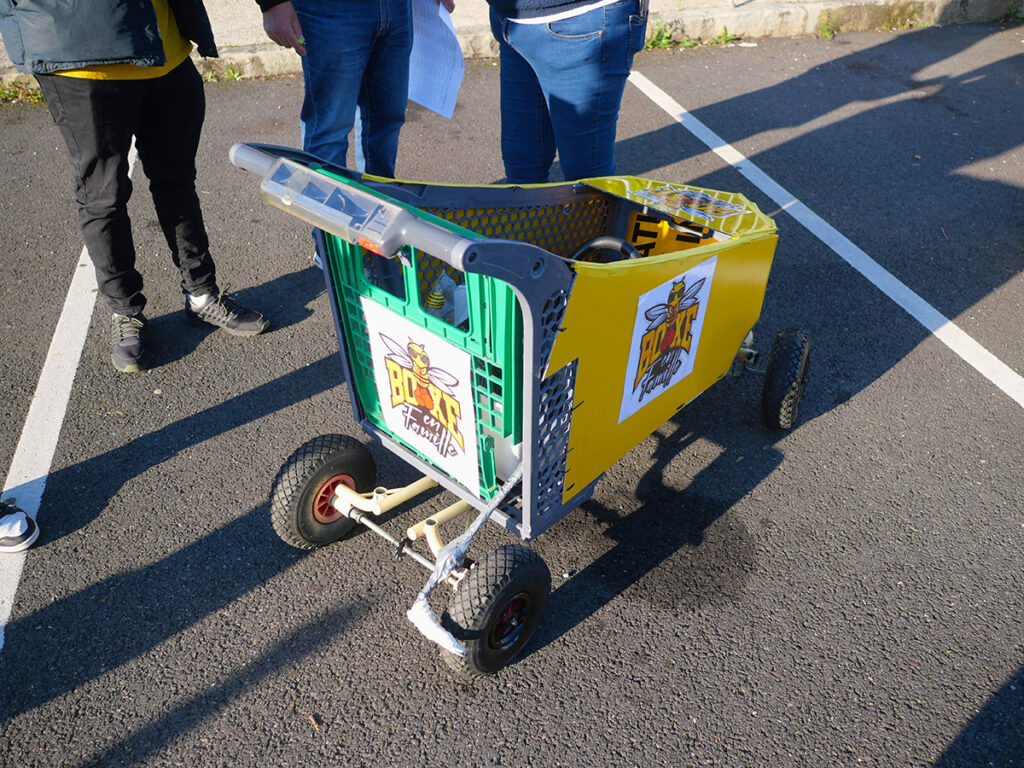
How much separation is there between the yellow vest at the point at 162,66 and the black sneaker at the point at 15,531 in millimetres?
1605

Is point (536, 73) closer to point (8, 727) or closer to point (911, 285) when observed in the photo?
point (911, 285)

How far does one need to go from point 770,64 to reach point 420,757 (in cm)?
650

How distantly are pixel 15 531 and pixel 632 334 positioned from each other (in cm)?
226

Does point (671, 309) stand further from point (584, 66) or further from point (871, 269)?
point (871, 269)

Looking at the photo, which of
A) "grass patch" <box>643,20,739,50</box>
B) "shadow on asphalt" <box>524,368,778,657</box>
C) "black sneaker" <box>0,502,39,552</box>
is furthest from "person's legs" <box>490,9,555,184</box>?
"grass patch" <box>643,20,739,50</box>

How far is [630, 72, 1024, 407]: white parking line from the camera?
12.2ft

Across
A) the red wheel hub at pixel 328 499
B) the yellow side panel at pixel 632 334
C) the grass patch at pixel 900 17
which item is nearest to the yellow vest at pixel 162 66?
the red wheel hub at pixel 328 499

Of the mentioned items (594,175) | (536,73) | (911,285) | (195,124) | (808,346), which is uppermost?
(536,73)

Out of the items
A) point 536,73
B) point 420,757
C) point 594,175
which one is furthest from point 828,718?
point 536,73

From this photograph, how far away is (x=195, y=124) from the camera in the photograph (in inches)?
131

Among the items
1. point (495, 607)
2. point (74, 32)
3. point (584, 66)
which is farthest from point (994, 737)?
point (74, 32)

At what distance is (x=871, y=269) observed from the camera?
14.4ft

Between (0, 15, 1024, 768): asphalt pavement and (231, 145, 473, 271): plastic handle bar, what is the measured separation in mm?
1428

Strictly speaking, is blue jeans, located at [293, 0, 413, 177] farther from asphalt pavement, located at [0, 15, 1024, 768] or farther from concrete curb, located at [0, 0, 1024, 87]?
concrete curb, located at [0, 0, 1024, 87]
